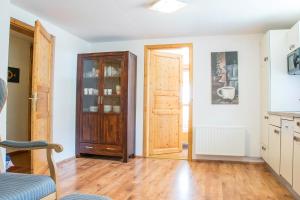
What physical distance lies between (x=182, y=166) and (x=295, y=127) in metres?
1.83

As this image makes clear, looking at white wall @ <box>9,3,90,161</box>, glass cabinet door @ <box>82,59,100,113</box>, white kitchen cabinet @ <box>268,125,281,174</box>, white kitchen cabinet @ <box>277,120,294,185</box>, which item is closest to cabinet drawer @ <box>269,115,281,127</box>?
white kitchen cabinet @ <box>268,125,281,174</box>

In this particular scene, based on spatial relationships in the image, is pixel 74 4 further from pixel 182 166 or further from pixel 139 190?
pixel 182 166

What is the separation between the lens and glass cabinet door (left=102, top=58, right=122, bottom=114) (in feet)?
13.8

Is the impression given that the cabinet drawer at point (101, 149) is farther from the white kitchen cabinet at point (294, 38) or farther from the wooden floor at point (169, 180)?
the white kitchen cabinet at point (294, 38)

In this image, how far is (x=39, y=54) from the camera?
2.90 m

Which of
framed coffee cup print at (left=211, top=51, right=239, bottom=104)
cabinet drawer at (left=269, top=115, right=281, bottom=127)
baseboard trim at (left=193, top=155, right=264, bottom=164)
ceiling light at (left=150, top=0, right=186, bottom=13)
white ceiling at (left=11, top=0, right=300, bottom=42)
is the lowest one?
baseboard trim at (left=193, top=155, right=264, bottom=164)

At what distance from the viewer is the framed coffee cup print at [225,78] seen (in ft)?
13.3

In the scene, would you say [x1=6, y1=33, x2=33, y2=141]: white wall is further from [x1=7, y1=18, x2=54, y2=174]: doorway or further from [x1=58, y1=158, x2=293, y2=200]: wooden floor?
[x1=58, y1=158, x2=293, y2=200]: wooden floor

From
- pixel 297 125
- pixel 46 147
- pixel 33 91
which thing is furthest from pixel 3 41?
pixel 297 125

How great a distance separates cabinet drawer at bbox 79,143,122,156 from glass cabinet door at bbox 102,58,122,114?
0.59 m

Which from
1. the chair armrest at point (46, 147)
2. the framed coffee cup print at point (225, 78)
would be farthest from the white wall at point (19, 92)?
the framed coffee cup print at point (225, 78)

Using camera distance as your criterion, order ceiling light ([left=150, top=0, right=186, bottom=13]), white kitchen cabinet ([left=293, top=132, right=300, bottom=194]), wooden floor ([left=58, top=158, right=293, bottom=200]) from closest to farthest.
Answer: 1. white kitchen cabinet ([left=293, top=132, right=300, bottom=194])
2. wooden floor ([left=58, top=158, right=293, bottom=200])
3. ceiling light ([left=150, top=0, right=186, bottom=13])

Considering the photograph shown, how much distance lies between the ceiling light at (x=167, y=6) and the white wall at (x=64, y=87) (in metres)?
1.72

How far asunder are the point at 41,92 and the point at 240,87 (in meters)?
3.01
